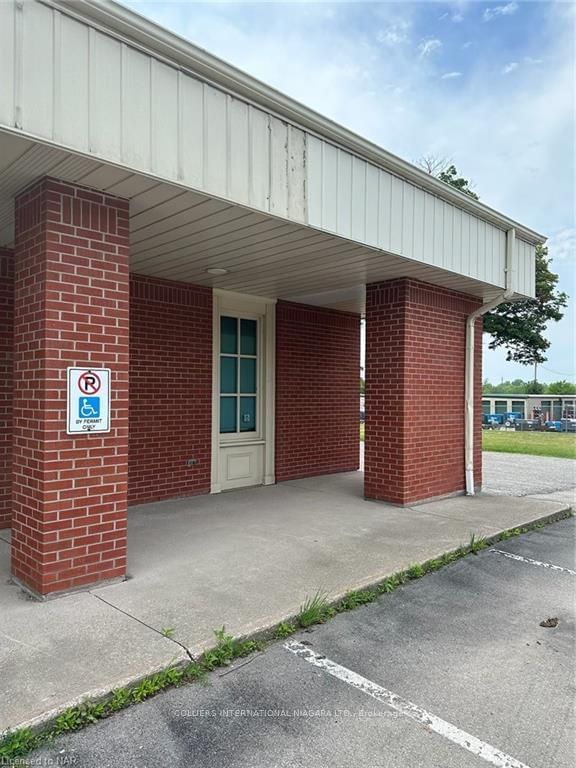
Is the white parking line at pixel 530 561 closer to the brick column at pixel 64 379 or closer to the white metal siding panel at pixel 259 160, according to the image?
the brick column at pixel 64 379

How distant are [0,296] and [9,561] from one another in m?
2.57

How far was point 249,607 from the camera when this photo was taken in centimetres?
346

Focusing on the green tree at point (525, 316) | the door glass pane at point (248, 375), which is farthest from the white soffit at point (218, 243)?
the green tree at point (525, 316)

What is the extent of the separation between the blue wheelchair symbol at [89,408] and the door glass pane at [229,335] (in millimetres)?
3991

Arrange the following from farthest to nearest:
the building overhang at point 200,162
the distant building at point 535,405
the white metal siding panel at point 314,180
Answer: the distant building at point 535,405 < the white metal siding panel at point 314,180 < the building overhang at point 200,162

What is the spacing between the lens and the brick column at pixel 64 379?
139 inches

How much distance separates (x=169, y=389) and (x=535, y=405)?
39189 millimetres

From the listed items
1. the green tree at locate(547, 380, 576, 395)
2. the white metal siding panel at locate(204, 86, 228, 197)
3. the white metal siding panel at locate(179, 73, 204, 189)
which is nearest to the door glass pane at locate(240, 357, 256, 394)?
the white metal siding panel at locate(204, 86, 228, 197)

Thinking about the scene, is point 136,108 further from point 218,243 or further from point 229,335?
point 229,335

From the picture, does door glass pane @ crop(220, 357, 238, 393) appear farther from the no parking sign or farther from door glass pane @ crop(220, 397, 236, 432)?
the no parking sign

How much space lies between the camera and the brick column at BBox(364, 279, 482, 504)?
662 centimetres

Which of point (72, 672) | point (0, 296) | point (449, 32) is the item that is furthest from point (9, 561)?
point (449, 32)

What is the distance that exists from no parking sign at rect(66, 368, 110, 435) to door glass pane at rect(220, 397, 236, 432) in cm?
386

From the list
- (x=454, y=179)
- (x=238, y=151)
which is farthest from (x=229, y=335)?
(x=454, y=179)
